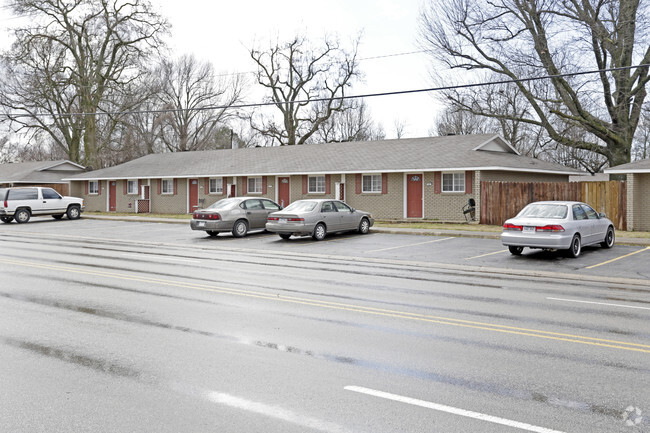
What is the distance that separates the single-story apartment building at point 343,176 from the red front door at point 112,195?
0.25 feet

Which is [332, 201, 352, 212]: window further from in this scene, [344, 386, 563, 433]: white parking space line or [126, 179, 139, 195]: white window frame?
[126, 179, 139, 195]: white window frame

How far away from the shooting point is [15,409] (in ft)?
15.0

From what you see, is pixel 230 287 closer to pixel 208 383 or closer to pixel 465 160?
pixel 208 383

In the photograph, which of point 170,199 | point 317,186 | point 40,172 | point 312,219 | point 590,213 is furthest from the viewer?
point 40,172

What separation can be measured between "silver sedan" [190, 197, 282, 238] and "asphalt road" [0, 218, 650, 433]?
27.3 feet

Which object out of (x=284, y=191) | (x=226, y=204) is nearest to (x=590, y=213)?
(x=226, y=204)

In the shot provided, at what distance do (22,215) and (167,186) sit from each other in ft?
33.3

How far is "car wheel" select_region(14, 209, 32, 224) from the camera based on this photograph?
107 feet

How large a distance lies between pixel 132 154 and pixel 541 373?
214 feet

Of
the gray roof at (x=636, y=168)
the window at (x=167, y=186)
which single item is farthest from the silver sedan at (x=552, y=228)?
the window at (x=167, y=186)

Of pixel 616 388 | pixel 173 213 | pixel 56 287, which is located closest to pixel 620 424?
pixel 616 388

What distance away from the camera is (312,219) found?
20625mm

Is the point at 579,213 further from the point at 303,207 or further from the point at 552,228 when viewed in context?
the point at 303,207

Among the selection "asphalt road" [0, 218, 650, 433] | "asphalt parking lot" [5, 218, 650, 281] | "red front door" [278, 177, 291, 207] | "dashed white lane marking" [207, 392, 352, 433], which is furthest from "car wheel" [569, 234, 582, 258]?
"red front door" [278, 177, 291, 207]
